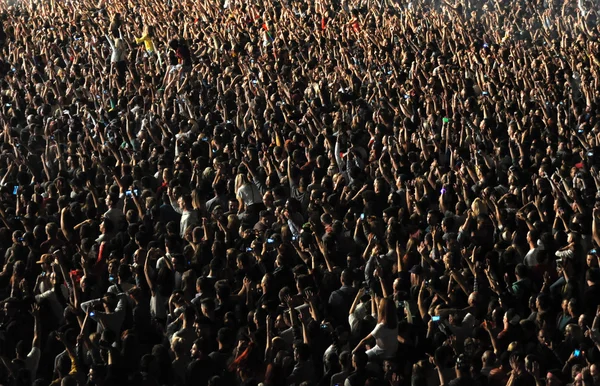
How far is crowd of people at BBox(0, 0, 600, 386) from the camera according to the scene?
10.1 metres

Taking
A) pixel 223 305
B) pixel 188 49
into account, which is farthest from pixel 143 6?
pixel 223 305

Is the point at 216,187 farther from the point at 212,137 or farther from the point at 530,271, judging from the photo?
the point at 530,271

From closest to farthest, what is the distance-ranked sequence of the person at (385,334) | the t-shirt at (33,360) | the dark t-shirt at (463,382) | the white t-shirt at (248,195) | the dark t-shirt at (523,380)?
the dark t-shirt at (523,380), the dark t-shirt at (463,382), the person at (385,334), the t-shirt at (33,360), the white t-shirt at (248,195)

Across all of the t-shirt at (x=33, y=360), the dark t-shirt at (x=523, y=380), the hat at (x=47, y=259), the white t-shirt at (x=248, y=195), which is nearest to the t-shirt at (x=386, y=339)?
the dark t-shirt at (x=523, y=380)

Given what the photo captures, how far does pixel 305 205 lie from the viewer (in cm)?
1366

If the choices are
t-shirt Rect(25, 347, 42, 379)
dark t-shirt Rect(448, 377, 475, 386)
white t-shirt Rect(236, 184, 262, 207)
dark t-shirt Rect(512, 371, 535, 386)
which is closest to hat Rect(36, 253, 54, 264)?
t-shirt Rect(25, 347, 42, 379)

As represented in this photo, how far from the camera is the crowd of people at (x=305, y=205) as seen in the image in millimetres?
10055

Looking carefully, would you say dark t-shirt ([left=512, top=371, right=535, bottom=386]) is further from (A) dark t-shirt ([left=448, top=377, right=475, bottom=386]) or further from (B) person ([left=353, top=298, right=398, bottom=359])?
(B) person ([left=353, top=298, right=398, bottom=359])

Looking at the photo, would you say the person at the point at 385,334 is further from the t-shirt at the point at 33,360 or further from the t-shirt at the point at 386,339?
the t-shirt at the point at 33,360

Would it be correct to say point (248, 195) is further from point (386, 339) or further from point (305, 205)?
point (386, 339)

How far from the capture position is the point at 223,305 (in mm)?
10938

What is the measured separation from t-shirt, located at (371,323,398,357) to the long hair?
0.04 metres

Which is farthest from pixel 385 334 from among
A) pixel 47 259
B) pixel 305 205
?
pixel 47 259

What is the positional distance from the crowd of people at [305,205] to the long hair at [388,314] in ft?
0.06
